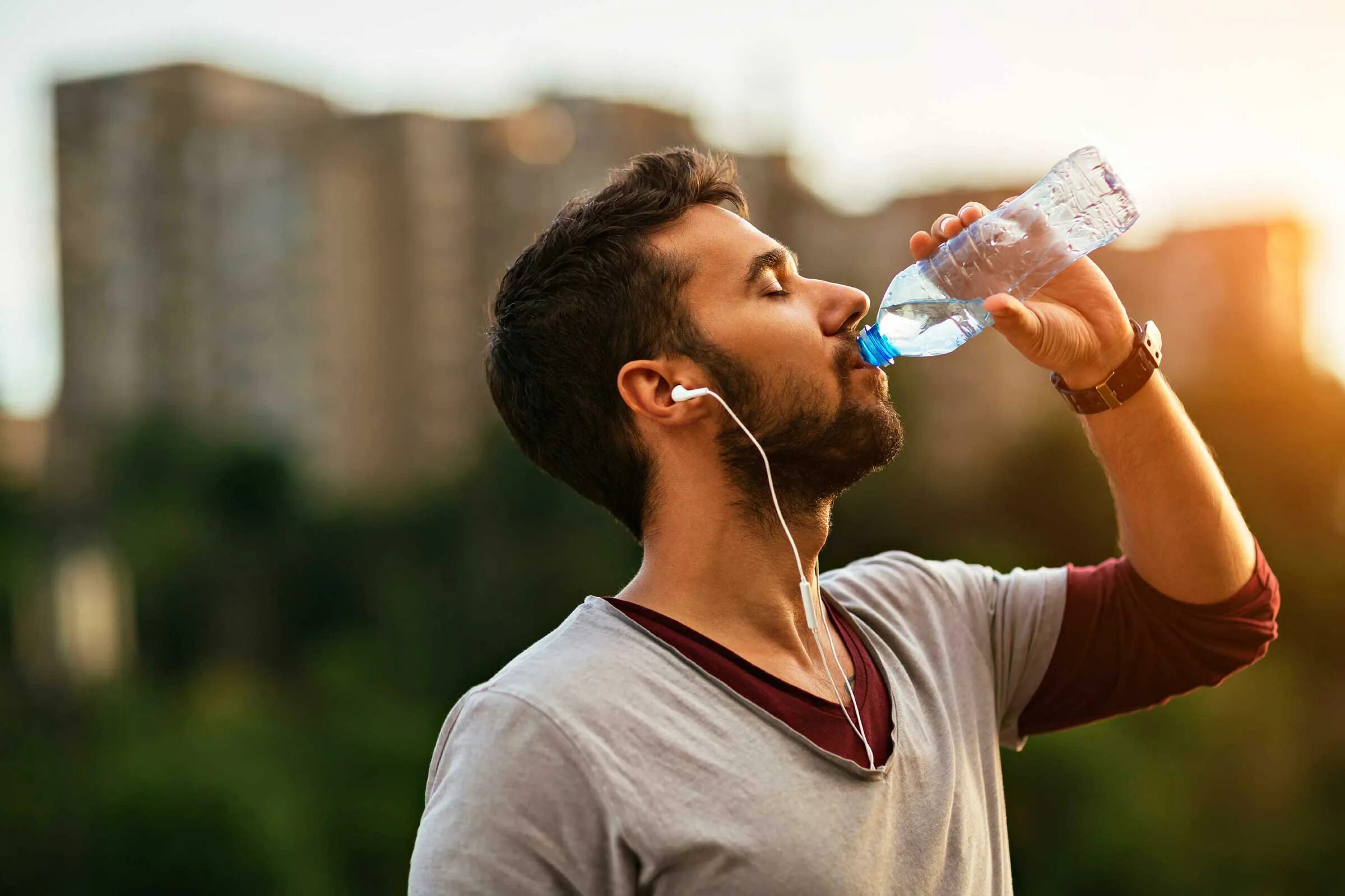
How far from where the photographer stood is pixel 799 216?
34156 mm

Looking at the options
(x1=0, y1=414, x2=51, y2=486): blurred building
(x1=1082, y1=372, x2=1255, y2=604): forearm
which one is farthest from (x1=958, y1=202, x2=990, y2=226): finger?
(x1=0, y1=414, x2=51, y2=486): blurred building

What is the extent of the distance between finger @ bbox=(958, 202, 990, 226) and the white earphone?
0.48 metres

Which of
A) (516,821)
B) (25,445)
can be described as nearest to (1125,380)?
(516,821)

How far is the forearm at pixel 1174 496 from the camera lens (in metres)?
2.22

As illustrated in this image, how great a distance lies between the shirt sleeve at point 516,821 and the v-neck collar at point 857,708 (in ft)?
0.79

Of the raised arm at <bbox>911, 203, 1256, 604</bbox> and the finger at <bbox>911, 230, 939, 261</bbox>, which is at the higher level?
the finger at <bbox>911, 230, 939, 261</bbox>

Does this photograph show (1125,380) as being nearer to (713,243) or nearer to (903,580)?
(903,580)

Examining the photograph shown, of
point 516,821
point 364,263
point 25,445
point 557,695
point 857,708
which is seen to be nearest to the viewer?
Answer: point 516,821

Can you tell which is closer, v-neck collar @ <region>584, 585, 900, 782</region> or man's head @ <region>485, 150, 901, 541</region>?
v-neck collar @ <region>584, 585, 900, 782</region>

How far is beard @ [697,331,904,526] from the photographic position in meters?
2.07

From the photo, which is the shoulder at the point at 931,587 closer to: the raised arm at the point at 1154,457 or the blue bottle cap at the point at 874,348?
the raised arm at the point at 1154,457

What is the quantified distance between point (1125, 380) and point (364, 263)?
32.0 m

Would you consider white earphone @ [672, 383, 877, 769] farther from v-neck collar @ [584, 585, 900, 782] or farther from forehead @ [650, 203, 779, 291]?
forehead @ [650, 203, 779, 291]

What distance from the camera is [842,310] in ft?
7.03
